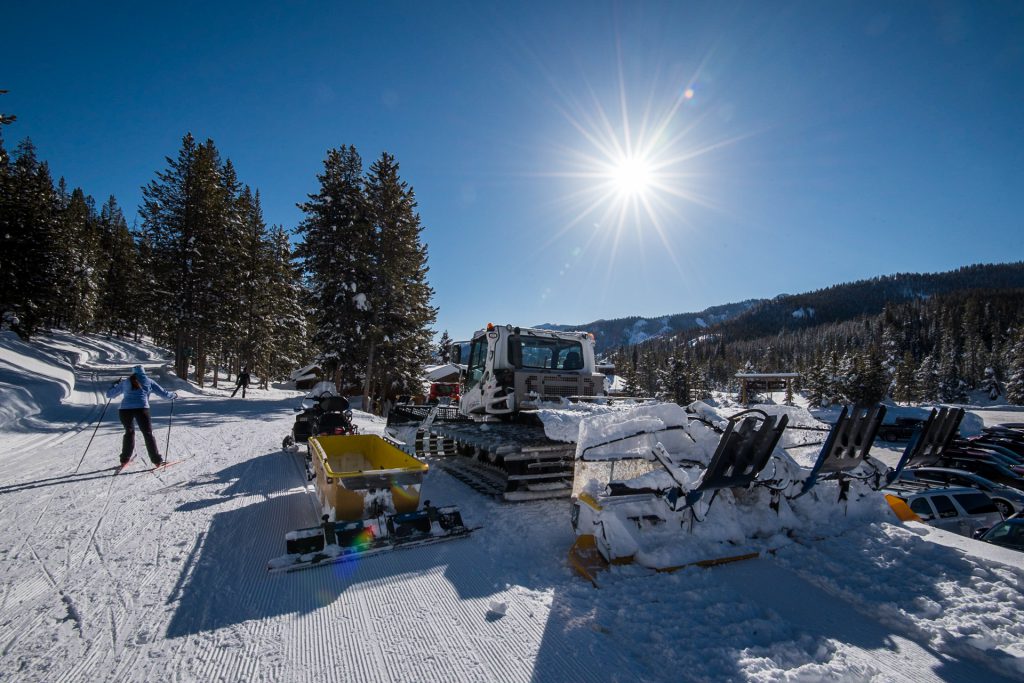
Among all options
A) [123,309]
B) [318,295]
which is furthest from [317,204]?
[123,309]

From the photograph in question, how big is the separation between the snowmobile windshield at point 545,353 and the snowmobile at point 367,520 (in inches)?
134

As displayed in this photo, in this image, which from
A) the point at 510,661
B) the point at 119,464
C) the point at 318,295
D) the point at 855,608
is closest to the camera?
the point at 510,661

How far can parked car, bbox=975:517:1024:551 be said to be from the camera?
5746 millimetres

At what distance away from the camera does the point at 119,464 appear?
24.5 ft

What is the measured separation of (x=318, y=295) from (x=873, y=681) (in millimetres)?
23146

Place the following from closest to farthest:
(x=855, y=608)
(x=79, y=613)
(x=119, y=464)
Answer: (x=79, y=613) < (x=855, y=608) < (x=119, y=464)

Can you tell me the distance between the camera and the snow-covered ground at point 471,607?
9.05 ft

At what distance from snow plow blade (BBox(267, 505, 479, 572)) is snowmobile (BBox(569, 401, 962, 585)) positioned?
1.43 metres

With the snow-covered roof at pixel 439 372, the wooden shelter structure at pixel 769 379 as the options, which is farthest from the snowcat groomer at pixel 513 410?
the snow-covered roof at pixel 439 372

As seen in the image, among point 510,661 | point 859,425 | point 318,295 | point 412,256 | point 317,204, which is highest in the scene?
point 317,204

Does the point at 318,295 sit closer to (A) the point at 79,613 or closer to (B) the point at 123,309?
(A) the point at 79,613

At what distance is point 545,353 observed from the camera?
8641mm

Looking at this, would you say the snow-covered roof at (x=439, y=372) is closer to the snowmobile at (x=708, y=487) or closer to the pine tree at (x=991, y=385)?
the snowmobile at (x=708, y=487)

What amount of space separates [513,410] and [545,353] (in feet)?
4.47
